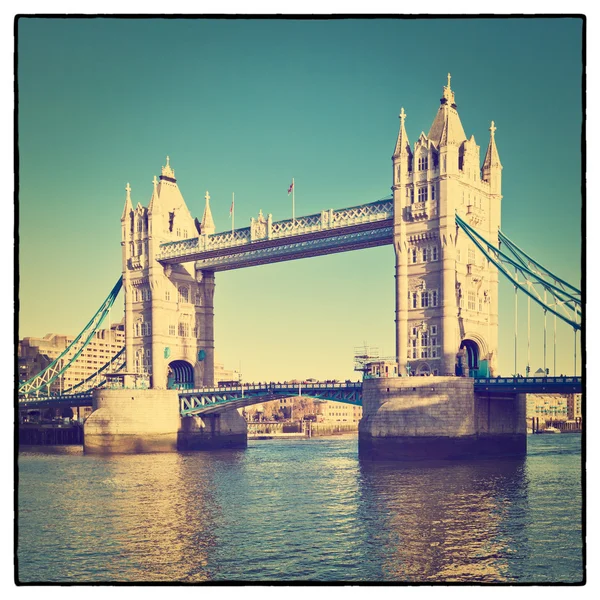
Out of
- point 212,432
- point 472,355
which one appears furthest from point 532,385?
point 212,432

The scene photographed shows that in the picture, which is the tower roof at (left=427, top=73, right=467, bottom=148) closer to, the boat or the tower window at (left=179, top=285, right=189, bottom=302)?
the tower window at (left=179, top=285, right=189, bottom=302)

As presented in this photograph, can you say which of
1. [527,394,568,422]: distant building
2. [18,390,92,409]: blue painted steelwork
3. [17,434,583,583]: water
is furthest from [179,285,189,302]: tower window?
[527,394,568,422]: distant building

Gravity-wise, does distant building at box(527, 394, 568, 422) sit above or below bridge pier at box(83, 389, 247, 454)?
below

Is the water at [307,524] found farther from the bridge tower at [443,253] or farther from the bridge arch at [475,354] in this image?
the bridge tower at [443,253]

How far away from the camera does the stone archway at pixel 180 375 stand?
4456 inches

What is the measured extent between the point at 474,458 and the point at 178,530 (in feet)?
120

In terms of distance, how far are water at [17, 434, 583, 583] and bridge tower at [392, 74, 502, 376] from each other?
42.4ft

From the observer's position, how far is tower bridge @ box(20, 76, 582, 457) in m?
75.7

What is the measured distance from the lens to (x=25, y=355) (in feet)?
502

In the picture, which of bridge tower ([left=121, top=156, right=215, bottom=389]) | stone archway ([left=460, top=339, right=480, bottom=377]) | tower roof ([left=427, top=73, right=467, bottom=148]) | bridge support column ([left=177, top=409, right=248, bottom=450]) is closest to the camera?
tower roof ([left=427, top=73, right=467, bottom=148])

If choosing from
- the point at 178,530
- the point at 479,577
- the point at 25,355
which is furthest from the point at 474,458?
the point at 25,355

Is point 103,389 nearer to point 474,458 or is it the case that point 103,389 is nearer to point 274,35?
point 474,458

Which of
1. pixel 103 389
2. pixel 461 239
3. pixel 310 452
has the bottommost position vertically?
pixel 310 452

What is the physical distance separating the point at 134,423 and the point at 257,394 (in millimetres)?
13400
